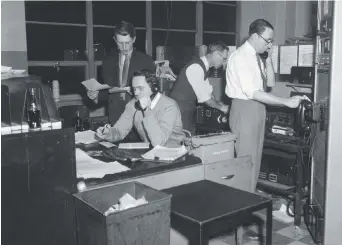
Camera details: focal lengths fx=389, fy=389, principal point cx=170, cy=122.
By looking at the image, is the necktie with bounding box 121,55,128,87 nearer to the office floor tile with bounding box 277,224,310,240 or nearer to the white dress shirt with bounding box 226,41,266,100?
the white dress shirt with bounding box 226,41,266,100

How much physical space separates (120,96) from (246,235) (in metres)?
1.65

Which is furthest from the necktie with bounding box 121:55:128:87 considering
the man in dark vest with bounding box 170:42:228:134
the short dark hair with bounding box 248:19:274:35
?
the short dark hair with bounding box 248:19:274:35

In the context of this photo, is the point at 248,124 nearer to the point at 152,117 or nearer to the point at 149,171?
the point at 152,117

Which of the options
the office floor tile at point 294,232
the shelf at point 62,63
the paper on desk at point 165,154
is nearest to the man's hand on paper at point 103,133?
the paper on desk at point 165,154

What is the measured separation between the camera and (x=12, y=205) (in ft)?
5.17

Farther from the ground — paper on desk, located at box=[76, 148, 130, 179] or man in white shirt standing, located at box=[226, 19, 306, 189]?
man in white shirt standing, located at box=[226, 19, 306, 189]

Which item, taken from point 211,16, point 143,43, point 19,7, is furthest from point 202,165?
point 211,16

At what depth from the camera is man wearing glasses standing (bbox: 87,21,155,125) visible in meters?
3.47

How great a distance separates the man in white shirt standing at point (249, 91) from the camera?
2.99m

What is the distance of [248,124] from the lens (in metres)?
3.02

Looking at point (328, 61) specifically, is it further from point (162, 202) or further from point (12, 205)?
point (12, 205)

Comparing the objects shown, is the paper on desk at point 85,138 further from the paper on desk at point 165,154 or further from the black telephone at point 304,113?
the black telephone at point 304,113

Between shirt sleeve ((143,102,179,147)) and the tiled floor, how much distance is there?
0.88 metres

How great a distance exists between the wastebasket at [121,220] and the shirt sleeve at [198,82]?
1973mm
